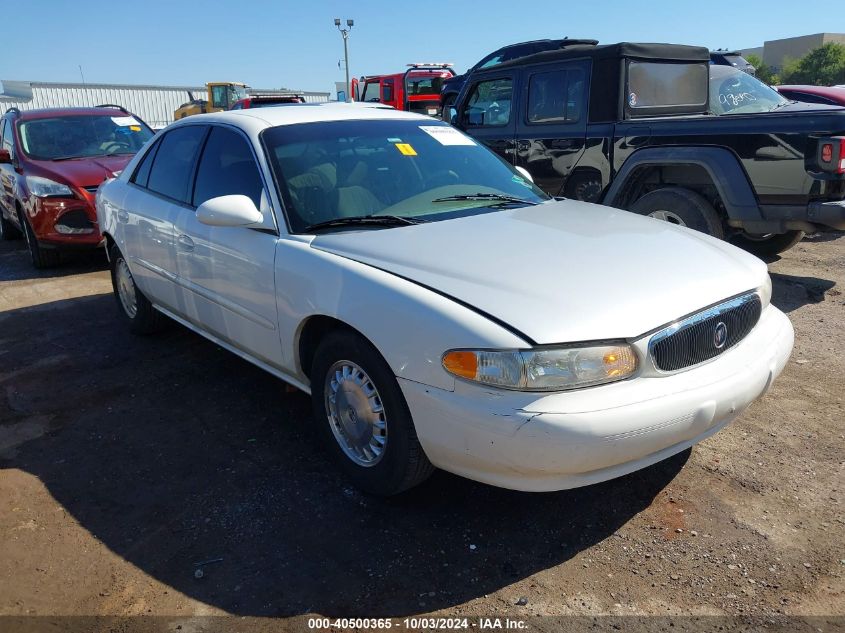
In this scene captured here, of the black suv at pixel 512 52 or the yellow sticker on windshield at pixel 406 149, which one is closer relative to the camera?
the yellow sticker on windshield at pixel 406 149

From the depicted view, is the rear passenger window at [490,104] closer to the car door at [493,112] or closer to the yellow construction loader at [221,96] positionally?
the car door at [493,112]

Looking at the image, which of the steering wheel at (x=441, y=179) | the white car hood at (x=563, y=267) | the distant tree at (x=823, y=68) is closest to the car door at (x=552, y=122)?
the steering wheel at (x=441, y=179)

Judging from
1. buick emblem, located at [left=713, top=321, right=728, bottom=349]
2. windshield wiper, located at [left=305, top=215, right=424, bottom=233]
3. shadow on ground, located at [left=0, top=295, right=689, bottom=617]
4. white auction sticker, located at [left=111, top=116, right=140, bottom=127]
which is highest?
white auction sticker, located at [left=111, top=116, right=140, bottom=127]

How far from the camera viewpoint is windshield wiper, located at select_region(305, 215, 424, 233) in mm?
3311

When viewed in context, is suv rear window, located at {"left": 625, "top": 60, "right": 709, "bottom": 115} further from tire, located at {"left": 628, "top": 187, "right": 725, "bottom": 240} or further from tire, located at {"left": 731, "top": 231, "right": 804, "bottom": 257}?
tire, located at {"left": 731, "top": 231, "right": 804, "bottom": 257}

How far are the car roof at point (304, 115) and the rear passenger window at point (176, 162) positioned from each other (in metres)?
0.12

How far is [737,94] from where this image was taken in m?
7.74

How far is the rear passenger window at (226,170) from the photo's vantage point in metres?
3.65

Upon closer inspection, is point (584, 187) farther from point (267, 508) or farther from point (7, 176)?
point (7, 176)

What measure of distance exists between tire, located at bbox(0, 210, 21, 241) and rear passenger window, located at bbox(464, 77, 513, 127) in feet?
22.2

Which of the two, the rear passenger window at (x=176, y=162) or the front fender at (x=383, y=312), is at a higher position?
the rear passenger window at (x=176, y=162)

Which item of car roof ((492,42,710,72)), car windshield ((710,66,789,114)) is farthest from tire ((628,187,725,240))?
car windshield ((710,66,789,114))

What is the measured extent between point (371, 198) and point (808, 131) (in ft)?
11.9

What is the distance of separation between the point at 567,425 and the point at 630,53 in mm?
5231
